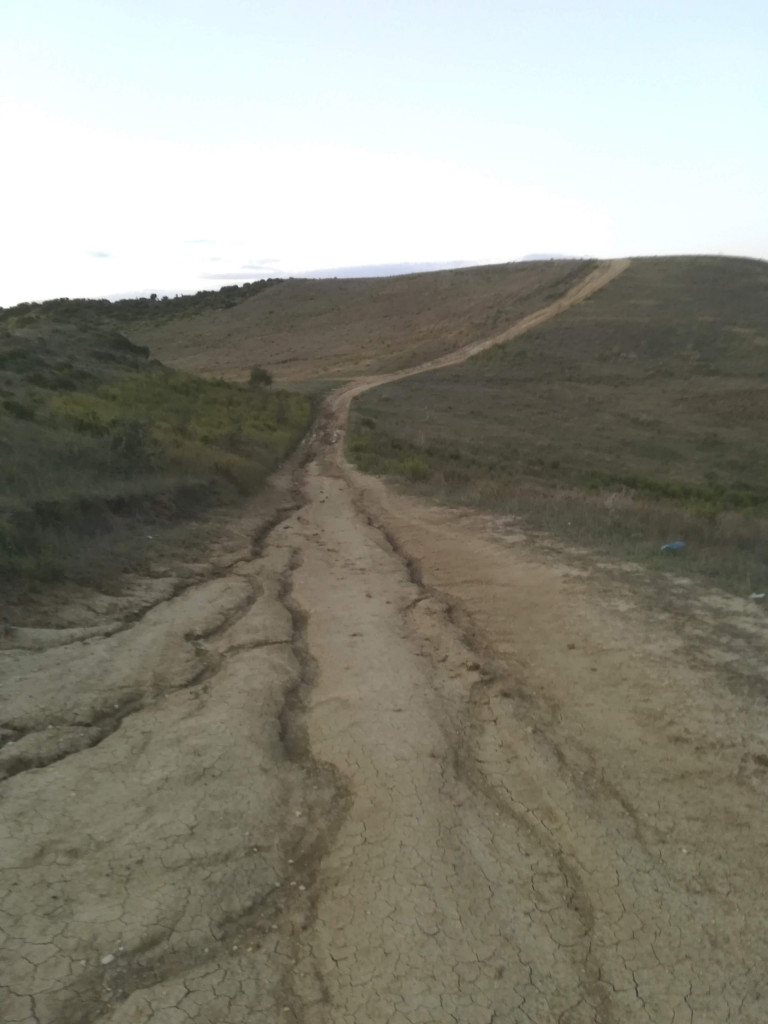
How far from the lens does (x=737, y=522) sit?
13.8 m

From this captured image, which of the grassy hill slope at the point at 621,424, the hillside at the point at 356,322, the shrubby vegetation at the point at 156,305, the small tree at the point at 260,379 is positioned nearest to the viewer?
the grassy hill slope at the point at 621,424

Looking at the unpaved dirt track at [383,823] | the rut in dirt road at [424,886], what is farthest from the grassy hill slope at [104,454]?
the rut in dirt road at [424,886]

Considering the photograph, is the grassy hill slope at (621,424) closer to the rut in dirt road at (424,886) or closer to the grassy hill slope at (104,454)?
the grassy hill slope at (104,454)

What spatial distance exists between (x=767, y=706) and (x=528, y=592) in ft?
10.6

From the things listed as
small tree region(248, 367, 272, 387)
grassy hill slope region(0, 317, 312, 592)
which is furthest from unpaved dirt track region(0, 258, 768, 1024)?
small tree region(248, 367, 272, 387)

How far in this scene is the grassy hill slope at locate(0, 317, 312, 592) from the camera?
9.02 m

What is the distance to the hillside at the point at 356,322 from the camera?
185 feet

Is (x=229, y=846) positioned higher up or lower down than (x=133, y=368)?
lower down

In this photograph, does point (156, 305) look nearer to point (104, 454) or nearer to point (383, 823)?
point (104, 454)

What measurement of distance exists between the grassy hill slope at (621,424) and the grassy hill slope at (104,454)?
12.9 ft

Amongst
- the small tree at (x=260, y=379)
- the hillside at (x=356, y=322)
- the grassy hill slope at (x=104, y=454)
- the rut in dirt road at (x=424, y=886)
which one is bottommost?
the rut in dirt road at (x=424, y=886)

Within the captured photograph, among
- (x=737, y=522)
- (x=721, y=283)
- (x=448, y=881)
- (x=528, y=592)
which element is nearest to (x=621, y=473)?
(x=737, y=522)

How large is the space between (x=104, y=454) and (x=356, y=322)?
2316 inches

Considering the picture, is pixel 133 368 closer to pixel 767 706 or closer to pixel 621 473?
pixel 621 473
